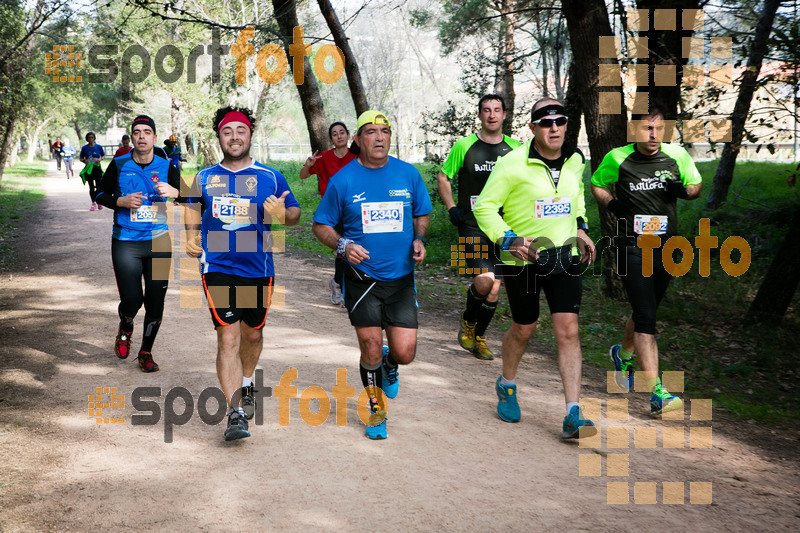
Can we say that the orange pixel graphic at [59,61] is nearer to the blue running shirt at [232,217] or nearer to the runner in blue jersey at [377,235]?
the blue running shirt at [232,217]

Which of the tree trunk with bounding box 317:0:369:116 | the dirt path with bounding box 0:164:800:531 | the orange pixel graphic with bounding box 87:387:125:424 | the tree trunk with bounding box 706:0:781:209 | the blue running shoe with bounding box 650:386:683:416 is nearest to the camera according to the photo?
the dirt path with bounding box 0:164:800:531

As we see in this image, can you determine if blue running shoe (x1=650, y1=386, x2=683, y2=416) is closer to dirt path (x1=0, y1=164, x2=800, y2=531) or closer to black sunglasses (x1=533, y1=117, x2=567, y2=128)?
dirt path (x1=0, y1=164, x2=800, y2=531)

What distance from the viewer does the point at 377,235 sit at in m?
5.16

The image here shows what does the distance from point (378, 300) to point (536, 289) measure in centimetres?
122

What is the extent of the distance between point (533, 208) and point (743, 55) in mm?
2773

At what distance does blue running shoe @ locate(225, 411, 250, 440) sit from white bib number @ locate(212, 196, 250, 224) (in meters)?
1.42

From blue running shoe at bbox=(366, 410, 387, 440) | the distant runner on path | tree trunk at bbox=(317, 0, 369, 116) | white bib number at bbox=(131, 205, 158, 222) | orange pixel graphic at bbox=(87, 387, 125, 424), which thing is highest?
tree trunk at bbox=(317, 0, 369, 116)

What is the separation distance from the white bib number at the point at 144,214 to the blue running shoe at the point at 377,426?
3.10 metres

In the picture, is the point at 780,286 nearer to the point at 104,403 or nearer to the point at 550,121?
the point at 550,121

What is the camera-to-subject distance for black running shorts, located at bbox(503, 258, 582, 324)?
17.4 feet

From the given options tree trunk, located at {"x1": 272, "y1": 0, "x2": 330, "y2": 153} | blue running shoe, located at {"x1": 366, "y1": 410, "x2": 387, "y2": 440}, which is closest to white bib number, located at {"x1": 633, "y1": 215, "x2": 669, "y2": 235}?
blue running shoe, located at {"x1": 366, "y1": 410, "x2": 387, "y2": 440}

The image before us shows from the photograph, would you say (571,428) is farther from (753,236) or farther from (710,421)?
(753,236)

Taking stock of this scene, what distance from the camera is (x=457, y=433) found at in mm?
5418

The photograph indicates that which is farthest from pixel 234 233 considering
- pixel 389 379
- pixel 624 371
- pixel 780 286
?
pixel 780 286
